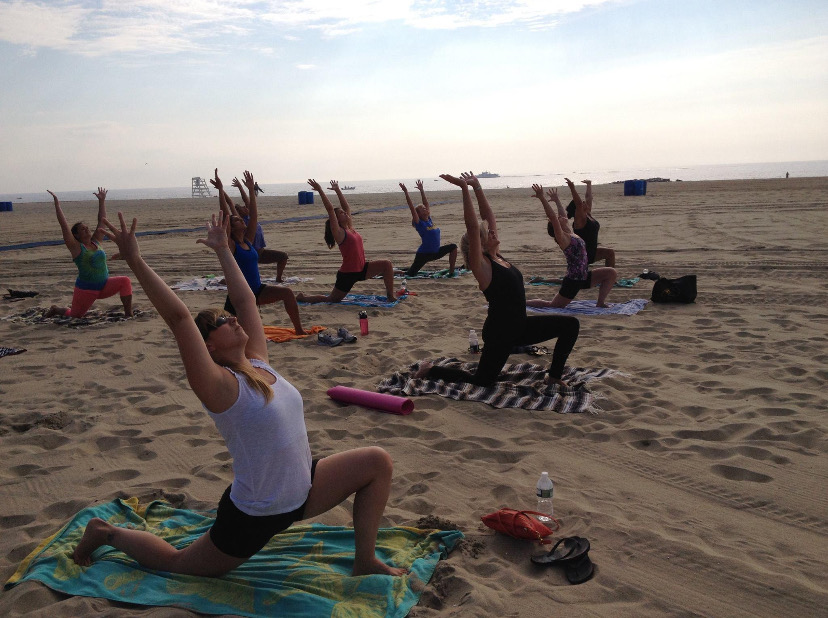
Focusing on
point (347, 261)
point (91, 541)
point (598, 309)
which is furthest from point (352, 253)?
point (91, 541)

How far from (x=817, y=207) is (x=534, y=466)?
22.8m

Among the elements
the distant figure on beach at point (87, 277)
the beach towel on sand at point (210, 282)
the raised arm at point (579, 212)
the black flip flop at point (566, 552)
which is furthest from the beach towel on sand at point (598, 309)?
the distant figure on beach at point (87, 277)

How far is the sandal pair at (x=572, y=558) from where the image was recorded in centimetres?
335

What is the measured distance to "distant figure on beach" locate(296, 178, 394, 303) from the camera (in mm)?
10414

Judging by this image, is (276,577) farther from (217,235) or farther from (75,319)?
(75,319)

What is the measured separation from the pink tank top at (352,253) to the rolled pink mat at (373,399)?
14.9ft

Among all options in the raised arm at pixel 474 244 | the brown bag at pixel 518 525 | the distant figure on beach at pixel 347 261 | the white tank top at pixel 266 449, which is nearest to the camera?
the white tank top at pixel 266 449

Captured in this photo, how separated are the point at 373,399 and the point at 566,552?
2.69 metres

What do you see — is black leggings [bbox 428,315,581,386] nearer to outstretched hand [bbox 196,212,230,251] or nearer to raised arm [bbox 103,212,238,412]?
outstretched hand [bbox 196,212,230,251]

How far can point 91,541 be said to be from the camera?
3443 millimetres

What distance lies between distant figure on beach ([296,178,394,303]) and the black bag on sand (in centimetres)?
416

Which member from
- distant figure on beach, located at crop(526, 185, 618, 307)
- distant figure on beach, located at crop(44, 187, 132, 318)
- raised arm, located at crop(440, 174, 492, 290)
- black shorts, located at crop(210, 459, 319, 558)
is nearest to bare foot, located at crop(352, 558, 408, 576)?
black shorts, located at crop(210, 459, 319, 558)

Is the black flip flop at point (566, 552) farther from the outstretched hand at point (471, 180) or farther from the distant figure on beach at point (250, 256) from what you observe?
the distant figure on beach at point (250, 256)

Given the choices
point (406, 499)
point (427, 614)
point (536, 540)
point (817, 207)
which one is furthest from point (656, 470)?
point (817, 207)
